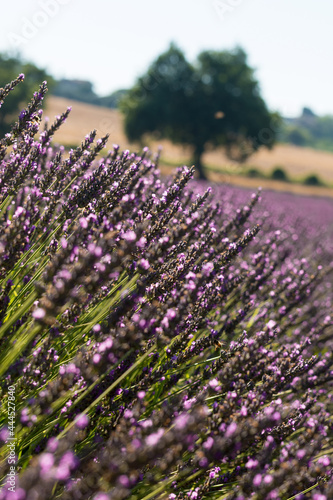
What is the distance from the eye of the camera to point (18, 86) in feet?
106

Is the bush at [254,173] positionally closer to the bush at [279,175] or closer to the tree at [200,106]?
the bush at [279,175]

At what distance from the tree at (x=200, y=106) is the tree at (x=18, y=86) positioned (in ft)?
28.2

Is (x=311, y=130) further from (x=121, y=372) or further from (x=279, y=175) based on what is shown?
(x=121, y=372)

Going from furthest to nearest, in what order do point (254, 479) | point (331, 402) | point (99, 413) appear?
point (331, 402) < point (99, 413) < point (254, 479)

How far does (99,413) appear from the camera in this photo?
2.00 m

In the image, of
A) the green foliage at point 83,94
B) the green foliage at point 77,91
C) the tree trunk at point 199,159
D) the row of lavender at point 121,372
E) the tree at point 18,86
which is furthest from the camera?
the green foliage at point 77,91

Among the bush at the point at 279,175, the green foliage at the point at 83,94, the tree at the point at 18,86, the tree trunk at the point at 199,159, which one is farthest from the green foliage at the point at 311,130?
the tree at the point at 18,86

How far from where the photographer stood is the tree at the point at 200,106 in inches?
1287

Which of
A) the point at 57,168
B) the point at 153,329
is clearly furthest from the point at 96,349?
the point at 57,168

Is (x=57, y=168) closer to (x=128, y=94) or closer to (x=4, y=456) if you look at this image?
(x=4, y=456)

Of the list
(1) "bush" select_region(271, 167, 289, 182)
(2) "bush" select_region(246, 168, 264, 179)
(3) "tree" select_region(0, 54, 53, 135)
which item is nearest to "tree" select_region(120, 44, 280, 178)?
(2) "bush" select_region(246, 168, 264, 179)

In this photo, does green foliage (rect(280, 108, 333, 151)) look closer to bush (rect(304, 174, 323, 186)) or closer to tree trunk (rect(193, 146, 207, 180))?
bush (rect(304, 174, 323, 186))

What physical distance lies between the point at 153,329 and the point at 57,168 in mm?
1474

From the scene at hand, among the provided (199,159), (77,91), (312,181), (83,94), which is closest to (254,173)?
(312,181)
